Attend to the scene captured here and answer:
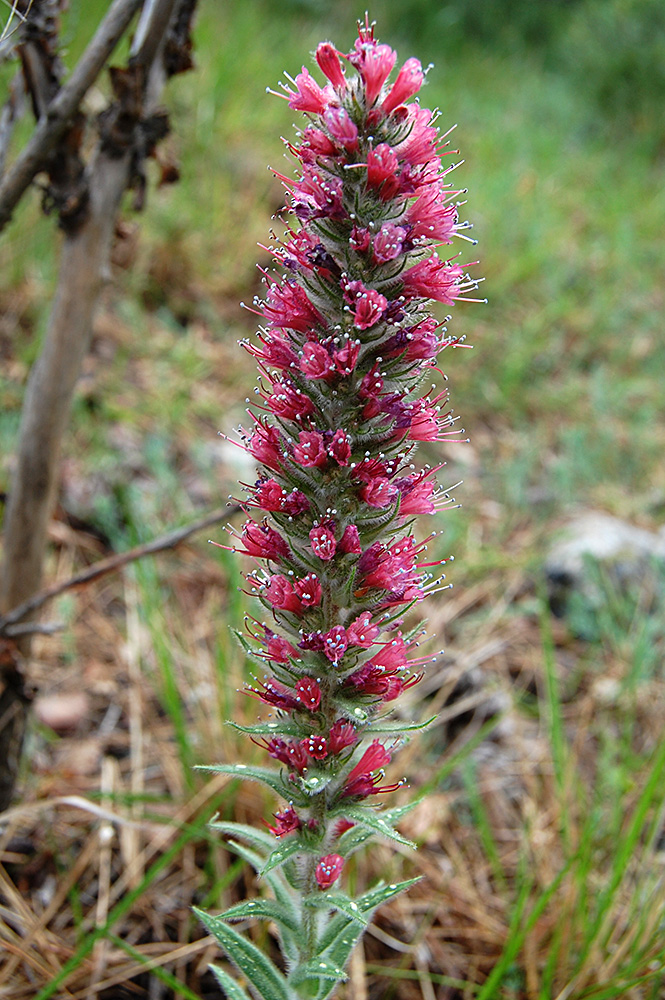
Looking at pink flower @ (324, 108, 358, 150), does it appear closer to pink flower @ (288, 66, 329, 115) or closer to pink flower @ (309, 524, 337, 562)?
pink flower @ (288, 66, 329, 115)

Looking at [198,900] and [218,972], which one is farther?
[198,900]

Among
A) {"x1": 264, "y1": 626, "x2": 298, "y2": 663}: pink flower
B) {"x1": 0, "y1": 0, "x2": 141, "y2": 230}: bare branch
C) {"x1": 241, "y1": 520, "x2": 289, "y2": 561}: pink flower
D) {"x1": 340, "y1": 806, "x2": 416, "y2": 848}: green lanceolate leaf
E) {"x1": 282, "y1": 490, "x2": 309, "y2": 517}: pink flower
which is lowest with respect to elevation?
{"x1": 340, "y1": 806, "x2": 416, "y2": 848}: green lanceolate leaf

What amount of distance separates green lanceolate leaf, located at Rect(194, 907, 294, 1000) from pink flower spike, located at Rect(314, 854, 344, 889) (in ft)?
0.86

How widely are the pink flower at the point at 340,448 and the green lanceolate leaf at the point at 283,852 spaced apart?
0.85 metres

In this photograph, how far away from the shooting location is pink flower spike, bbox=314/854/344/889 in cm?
184

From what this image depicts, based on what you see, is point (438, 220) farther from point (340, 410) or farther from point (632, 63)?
point (632, 63)

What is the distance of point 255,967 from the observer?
6.43 feet

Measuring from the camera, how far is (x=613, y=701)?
3.93 m

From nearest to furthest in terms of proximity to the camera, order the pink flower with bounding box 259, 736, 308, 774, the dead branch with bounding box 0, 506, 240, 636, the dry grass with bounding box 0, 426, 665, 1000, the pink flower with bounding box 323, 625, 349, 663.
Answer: the pink flower with bounding box 323, 625, 349, 663 → the pink flower with bounding box 259, 736, 308, 774 → the dead branch with bounding box 0, 506, 240, 636 → the dry grass with bounding box 0, 426, 665, 1000

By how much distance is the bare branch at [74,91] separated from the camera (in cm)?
221

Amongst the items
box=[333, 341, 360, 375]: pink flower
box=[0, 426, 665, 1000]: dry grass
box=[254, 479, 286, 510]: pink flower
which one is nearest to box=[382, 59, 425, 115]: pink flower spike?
box=[333, 341, 360, 375]: pink flower

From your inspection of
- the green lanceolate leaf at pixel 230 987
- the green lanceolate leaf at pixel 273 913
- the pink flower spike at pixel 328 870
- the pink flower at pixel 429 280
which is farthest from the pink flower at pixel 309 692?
the pink flower at pixel 429 280

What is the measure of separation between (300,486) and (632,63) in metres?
13.4

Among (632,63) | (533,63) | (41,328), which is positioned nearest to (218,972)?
(41,328)
